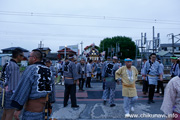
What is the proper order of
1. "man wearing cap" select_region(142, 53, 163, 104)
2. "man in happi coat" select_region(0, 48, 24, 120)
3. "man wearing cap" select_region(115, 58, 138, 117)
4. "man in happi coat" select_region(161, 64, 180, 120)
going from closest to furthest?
"man in happi coat" select_region(161, 64, 180, 120)
"man in happi coat" select_region(0, 48, 24, 120)
"man wearing cap" select_region(115, 58, 138, 117)
"man wearing cap" select_region(142, 53, 163, 104)

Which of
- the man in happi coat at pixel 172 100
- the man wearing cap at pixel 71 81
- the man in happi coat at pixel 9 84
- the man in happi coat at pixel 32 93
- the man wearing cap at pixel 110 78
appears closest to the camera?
the man in happi coat at pixel 172 100

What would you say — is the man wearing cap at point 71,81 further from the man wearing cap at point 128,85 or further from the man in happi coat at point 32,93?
the man in happi coat at point 32,93

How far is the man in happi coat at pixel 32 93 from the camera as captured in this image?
236 cm

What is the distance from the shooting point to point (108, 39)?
53.8 meters

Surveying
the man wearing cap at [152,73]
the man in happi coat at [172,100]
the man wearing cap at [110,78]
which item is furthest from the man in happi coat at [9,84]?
the man wearing cap at [152,73]

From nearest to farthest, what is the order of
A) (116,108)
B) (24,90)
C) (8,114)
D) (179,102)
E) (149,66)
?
(179,102)
(24,90)
(8,114)
(116,108)
(149,66)

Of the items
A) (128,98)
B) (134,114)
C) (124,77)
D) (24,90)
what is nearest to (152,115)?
(134,114)

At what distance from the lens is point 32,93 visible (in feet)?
8.05

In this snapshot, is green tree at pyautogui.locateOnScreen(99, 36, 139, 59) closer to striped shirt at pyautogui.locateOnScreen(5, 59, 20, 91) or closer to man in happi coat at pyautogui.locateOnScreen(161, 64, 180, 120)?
striped shirt at pyautogui.locateOnScreen(5, 59, 20, 91)

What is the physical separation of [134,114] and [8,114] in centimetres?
358

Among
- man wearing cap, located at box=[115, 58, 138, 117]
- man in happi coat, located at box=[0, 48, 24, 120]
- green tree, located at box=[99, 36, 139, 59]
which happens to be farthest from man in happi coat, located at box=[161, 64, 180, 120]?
green tree, located at box=[99, 36, 139, 59]

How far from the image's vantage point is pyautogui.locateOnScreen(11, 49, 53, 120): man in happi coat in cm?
236

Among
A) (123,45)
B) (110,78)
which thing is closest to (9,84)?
(110,78)

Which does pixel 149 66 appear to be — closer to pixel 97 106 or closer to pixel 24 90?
pixel 97 106
